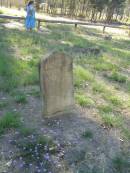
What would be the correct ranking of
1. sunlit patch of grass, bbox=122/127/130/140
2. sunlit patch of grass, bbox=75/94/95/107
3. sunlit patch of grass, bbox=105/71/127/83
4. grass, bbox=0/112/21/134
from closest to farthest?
1. grass, bbox=0/112/21/134
2. sunlit patch of grass, bbox=122/127/130/140
3. sunlit patch of grass, bbox=75/94/95/107
4. sunlit patch of grass, bbox=105/71/127/83

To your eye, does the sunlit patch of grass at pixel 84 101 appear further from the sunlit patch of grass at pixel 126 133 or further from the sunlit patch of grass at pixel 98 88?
the sunlit patch of grass at pixel 126 133

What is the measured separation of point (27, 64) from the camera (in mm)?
8469

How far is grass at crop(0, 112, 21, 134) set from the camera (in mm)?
5009

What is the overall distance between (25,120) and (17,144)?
0.80m

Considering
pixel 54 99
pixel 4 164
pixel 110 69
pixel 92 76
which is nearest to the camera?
pixel 4 164

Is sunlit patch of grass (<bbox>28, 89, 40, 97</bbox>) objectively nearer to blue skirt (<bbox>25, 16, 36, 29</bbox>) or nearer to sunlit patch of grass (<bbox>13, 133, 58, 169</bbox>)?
sunlit patch of grass (<bbox>13, 133, 58, 169</bbox>)

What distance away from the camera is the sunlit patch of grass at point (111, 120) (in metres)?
5.55

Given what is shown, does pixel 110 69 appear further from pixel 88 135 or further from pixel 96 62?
pixel 88 135

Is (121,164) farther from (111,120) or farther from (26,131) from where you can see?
(26,131)

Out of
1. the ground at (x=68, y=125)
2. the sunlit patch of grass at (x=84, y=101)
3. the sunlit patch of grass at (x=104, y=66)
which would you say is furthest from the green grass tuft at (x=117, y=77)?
the sunlit patch of grass at (x=84, y=101)

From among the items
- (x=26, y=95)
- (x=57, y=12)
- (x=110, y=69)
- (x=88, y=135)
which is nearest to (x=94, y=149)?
(x=88, y=135)

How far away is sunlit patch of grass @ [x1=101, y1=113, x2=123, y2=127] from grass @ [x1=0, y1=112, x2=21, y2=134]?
1442 mm

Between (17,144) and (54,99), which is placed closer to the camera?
(17,144)

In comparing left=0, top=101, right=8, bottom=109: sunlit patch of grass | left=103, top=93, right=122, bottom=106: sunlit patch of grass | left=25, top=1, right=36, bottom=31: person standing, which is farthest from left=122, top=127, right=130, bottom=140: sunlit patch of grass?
left=25, top=1, right=36, bottom=31: person standing
